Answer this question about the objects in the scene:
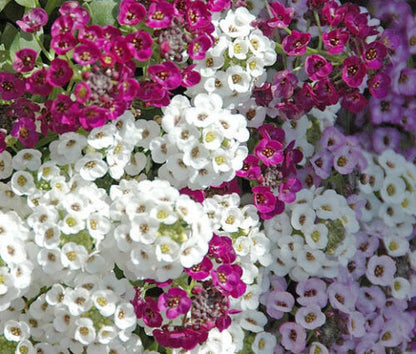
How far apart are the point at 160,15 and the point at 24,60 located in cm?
34

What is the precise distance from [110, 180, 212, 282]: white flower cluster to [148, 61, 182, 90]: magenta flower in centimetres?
24

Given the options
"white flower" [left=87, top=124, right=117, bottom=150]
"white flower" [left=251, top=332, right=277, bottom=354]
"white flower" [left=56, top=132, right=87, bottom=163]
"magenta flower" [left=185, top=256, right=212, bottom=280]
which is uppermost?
"white flower" [left=87, top=124, right=117, bottom=150]

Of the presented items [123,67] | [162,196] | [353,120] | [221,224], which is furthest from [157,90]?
[353,120]

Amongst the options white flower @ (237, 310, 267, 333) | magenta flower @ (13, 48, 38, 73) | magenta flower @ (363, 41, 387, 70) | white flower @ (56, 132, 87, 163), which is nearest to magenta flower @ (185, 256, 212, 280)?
white flower @ (237, 310, 267, 333)

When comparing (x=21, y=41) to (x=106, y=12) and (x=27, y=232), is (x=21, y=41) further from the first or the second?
(x=27, y=232)

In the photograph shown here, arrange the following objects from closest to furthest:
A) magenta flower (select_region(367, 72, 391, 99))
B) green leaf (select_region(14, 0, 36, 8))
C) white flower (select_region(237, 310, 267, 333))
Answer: green leaf (select_region(14, 0, 36, 8)) < white flower (select_region(237, 310, 267, 333)) < magenta flower (select_region(367, 72, 391, 99))

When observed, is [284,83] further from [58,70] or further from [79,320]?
[79,320]

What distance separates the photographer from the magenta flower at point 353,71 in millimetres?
1880

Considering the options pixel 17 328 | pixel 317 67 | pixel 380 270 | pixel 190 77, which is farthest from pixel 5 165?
pixel 380 270

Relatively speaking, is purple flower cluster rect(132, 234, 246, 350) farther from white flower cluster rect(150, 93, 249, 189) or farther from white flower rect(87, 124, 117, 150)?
white flower rect(87, 124, 117, 150)

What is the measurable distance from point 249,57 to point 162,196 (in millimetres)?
495

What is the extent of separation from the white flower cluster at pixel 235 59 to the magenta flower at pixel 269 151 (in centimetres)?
13

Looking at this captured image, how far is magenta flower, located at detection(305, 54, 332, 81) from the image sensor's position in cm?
186

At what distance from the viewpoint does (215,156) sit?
1.68 meters
